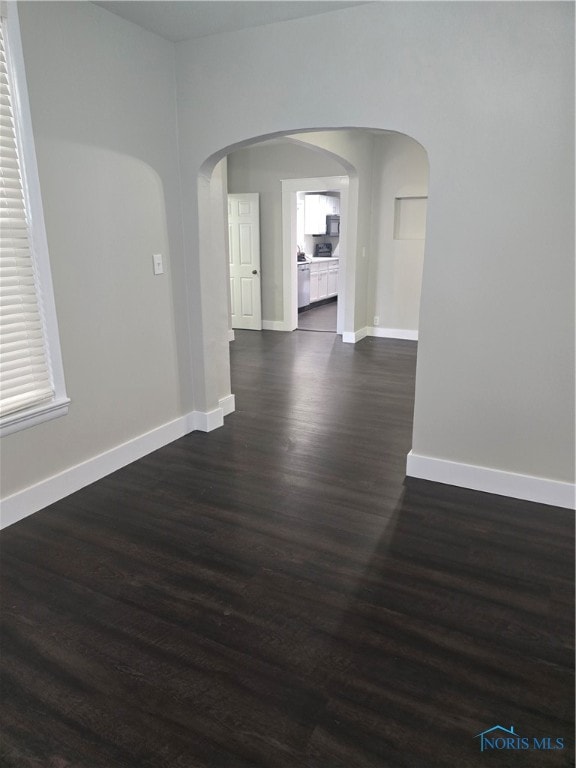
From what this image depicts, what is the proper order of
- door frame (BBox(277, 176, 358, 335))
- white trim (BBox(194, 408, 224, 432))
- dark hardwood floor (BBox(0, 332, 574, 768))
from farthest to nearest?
door frame (BBox(277, 176, 358, 335)) → white trim (BBox(194, 408, 224, 432)) → dark hardwood floor (BBox(0, 332, 574, 768))

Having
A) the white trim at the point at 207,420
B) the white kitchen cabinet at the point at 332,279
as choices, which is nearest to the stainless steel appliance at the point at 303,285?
the white kitchen cabinet at the point at 332,279

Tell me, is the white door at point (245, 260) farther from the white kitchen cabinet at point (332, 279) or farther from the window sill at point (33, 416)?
the window sill at point (33, 416)

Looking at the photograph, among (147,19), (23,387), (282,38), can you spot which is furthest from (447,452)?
(147,19)

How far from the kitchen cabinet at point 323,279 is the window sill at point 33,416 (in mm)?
7592

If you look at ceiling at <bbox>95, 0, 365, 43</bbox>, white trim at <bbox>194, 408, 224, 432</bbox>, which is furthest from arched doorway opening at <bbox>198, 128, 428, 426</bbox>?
white trim at <bbox>194, 408, 224, 432</bbox>

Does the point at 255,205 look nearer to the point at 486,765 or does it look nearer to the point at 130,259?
the point at 130,259

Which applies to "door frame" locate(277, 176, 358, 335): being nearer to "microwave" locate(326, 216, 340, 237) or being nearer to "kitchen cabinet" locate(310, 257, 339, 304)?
"kitchen cabinet" locate(310, 257, 339, 304)

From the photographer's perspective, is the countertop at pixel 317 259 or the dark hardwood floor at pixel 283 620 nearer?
the dark hardwood floor at pixel 283 620

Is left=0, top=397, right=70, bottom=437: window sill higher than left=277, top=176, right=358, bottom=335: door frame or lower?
lower

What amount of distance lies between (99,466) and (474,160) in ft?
9.14

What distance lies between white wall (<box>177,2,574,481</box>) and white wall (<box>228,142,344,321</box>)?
404 centimetres

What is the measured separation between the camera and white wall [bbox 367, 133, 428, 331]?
Result: 6.60 metres

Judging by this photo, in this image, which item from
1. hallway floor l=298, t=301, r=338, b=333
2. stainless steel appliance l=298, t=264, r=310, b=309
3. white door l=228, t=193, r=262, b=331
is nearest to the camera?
white door l=228, t=193, r=262, b=331

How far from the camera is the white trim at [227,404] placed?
425cm
